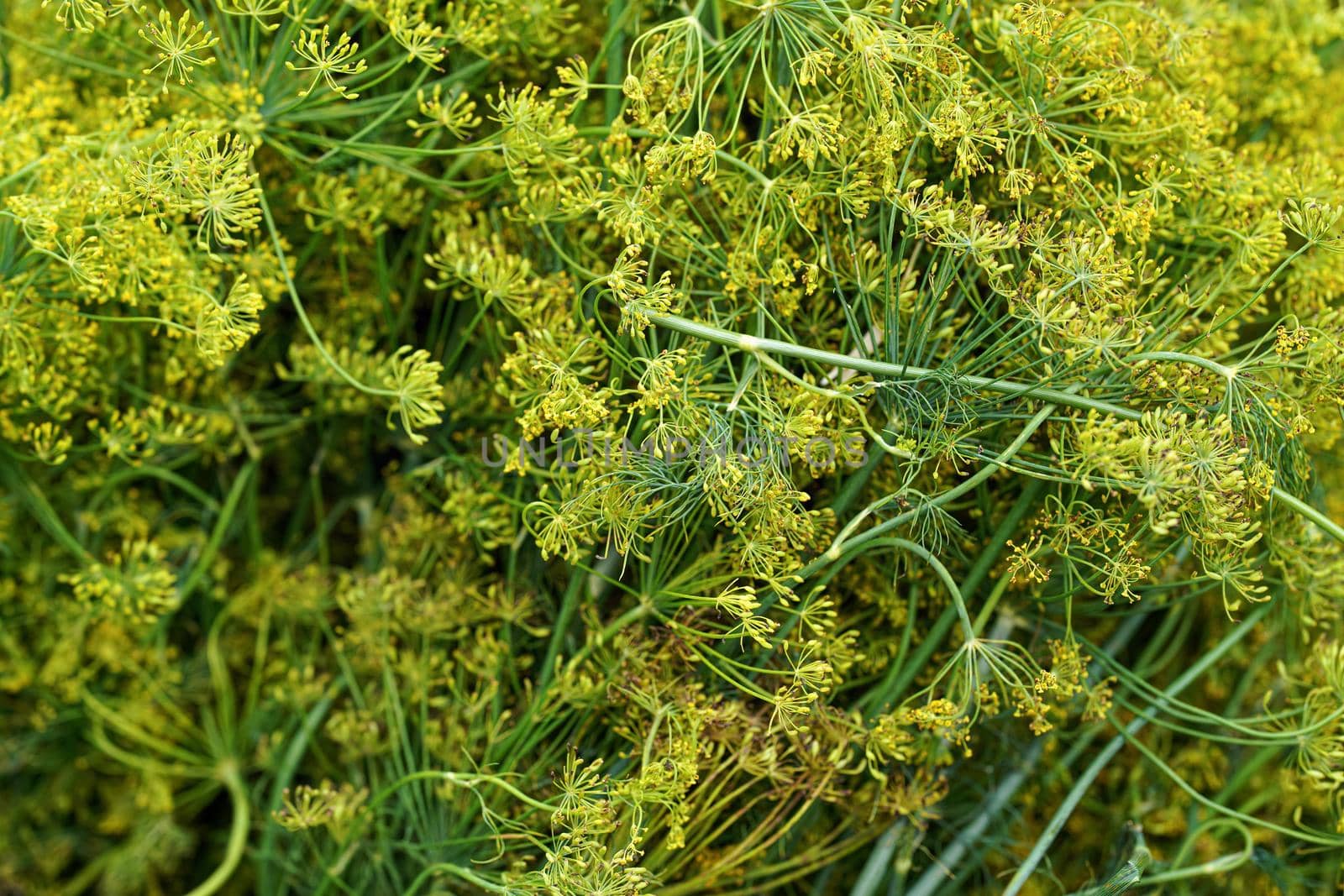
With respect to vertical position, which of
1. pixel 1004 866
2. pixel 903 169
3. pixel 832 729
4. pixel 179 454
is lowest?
pixel 1004 866

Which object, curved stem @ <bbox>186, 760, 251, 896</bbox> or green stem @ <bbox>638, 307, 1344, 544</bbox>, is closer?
green stem @ <bbox>638, 307, 1344, 544</bbox>

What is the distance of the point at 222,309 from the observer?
109 cm

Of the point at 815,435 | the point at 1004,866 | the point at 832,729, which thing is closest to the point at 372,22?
the point at 815,435

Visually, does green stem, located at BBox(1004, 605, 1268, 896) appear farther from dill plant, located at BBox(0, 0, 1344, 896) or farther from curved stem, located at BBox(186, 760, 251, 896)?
curved stem, located at BBox(186, 760, 251, 896)

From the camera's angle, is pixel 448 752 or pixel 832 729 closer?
pixel 832 729

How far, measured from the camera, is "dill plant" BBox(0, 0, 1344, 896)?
1010 mm

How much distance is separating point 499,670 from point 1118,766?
89 cm

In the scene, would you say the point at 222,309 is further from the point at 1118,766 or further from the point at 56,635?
the point at 1118,766

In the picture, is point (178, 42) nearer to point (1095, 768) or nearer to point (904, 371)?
point (904, 371)

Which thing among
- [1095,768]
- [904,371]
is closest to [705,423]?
[904,371]

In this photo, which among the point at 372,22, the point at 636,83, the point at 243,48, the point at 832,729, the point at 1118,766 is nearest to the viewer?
the point at 636,83

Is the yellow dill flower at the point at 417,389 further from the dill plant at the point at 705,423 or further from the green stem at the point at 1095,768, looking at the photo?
the green stem at the point at 1095,768

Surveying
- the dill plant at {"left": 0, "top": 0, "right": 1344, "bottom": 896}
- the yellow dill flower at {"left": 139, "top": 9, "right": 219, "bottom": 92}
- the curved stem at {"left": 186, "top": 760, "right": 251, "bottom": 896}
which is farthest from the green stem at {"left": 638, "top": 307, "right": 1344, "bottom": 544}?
the curved stem at {"left": 186, "top": 760, "right": 251, "bottom": 896}

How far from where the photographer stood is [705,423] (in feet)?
3.32
